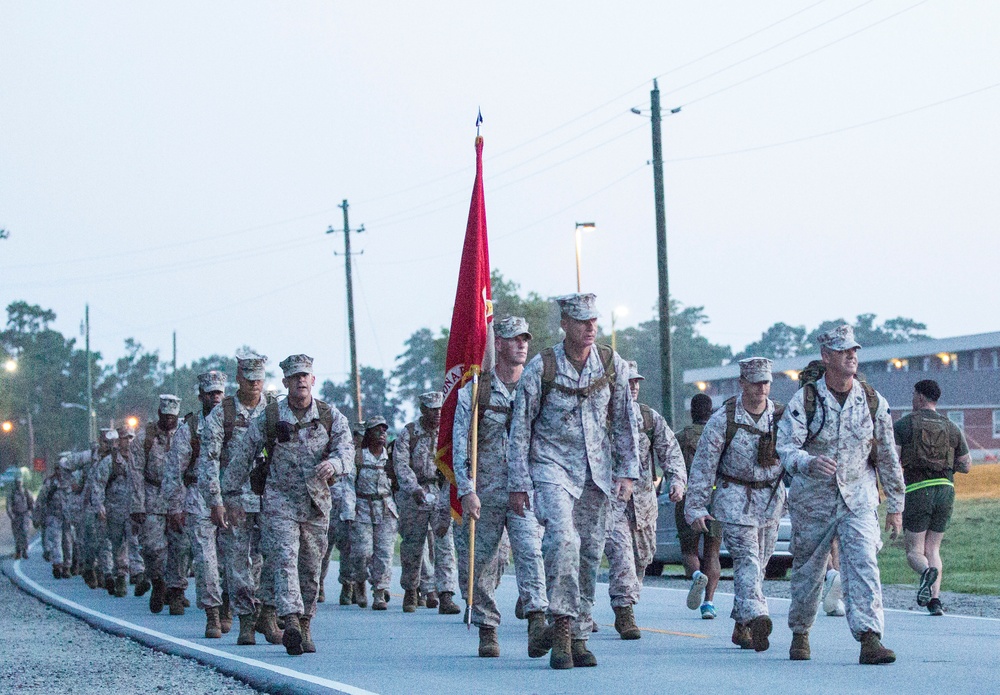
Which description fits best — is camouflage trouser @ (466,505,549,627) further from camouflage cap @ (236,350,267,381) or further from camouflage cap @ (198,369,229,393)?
camouflage cap @ (198,369,229,393)

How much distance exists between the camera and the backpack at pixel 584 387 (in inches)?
416

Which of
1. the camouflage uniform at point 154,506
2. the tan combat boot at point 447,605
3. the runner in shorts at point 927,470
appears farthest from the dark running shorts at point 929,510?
the camouflage uniform at point 154,506

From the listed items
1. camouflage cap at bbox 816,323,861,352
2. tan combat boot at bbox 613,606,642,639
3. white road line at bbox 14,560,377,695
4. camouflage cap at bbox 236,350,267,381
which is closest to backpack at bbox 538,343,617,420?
camouflage cap at bbox 816,323,861,352

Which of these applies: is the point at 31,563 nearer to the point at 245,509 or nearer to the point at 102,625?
the point at 102,625

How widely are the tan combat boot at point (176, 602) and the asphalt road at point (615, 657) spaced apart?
0.75 metres

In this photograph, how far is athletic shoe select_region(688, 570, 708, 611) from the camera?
46.9 feet

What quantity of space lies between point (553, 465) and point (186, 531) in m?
6.51

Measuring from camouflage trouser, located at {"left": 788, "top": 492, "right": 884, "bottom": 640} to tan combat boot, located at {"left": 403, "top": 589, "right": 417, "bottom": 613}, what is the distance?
667cm

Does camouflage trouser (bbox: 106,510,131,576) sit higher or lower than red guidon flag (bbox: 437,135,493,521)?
lower

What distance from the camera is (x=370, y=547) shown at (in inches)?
727

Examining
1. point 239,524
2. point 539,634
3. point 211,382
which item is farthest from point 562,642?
point 211,382

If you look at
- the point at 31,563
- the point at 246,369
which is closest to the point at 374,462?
the point at 246,369

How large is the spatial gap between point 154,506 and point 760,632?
892 cm

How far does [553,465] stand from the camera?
10.5 m
